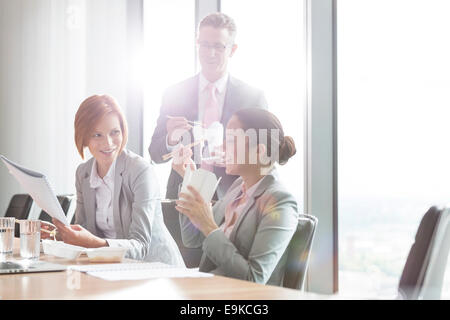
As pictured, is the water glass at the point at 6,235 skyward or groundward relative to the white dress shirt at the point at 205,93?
groundward

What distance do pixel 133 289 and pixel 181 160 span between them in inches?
110

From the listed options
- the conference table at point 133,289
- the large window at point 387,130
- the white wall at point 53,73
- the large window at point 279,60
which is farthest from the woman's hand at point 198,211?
the white wall at point 53,73

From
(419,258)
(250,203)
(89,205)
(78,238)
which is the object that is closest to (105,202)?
(89,205)

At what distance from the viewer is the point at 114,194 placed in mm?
2877

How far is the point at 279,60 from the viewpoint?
380 cm

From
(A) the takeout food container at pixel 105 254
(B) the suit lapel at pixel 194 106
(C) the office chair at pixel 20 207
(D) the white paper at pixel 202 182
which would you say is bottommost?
(C) the office chair at pixel 20 207

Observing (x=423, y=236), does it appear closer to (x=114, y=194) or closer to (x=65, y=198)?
(x=114, y=194)

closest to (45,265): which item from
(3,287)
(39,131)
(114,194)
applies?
(3,287)

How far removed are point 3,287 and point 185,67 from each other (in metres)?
3.50

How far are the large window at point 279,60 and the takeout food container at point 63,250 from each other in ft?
5.24

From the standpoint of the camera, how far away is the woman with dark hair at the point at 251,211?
208 cm

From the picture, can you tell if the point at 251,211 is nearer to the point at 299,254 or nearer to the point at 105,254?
the point at 299,254

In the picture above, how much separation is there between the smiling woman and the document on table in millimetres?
787

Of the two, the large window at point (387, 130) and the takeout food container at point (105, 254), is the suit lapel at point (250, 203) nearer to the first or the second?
the takeout food container at point (105, 254)
